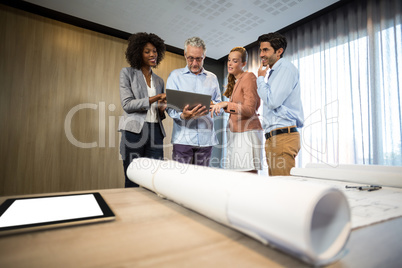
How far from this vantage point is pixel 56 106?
9.52 feet

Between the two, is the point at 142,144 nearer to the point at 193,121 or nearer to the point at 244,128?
the point at 193,121

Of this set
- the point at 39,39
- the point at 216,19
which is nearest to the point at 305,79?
the point at 216,19

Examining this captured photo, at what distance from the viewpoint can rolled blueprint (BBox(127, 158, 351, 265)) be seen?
0.84 ft

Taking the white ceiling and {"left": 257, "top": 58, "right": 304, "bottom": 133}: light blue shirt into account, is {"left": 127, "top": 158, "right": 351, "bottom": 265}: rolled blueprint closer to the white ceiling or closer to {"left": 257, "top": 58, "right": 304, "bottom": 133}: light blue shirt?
{"left": 257, "top": 58, "right": 304, "bottom": 133}: light blue shirt

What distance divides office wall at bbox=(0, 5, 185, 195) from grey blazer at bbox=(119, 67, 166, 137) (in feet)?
5.40

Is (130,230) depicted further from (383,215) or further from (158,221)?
(383,215)

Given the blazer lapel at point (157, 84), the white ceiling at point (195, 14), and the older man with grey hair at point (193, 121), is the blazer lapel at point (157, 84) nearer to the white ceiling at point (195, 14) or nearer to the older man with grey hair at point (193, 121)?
the older man with grey hair at point (193, 121)

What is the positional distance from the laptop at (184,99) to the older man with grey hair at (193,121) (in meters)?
0.10

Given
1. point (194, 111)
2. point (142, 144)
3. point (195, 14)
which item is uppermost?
point (195, 14)

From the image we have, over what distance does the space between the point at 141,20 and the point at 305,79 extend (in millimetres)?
2333

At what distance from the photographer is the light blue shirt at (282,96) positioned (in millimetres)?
1574

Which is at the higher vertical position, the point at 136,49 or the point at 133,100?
the point at 136,49

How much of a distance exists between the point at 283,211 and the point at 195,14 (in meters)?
2.99

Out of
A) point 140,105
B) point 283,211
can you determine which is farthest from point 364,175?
point 140,105
